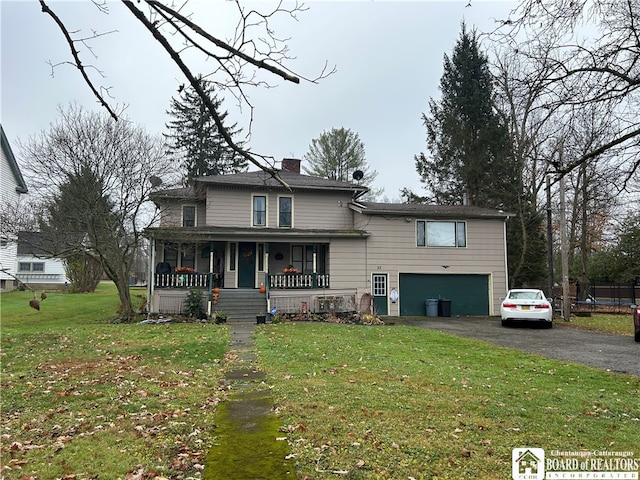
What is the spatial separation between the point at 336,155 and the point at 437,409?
33.9 meters

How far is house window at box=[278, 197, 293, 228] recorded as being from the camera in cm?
2112

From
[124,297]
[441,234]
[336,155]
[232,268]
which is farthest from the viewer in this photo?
[336,155]

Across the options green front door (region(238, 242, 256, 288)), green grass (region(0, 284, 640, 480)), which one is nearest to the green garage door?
green front door (region(238, 242, 256, 288))

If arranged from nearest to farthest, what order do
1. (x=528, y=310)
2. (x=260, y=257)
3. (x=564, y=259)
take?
(x=528, y=310), (x=564, y=259), (x=260, y=257)

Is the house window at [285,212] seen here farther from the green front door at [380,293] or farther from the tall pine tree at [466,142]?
the tall pine tree at [466,142]

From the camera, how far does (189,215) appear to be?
2095cm

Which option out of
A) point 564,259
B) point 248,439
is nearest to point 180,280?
point 248,439

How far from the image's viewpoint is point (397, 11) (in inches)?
150

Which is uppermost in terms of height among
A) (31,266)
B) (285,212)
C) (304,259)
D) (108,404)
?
(285,212)

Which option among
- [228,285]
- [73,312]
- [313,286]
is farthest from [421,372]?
[73,312]

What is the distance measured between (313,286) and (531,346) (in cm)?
1013

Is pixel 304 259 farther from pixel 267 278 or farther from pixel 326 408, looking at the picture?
pixel 326 408

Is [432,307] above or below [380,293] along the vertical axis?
below

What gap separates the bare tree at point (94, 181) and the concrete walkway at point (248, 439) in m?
12.8
